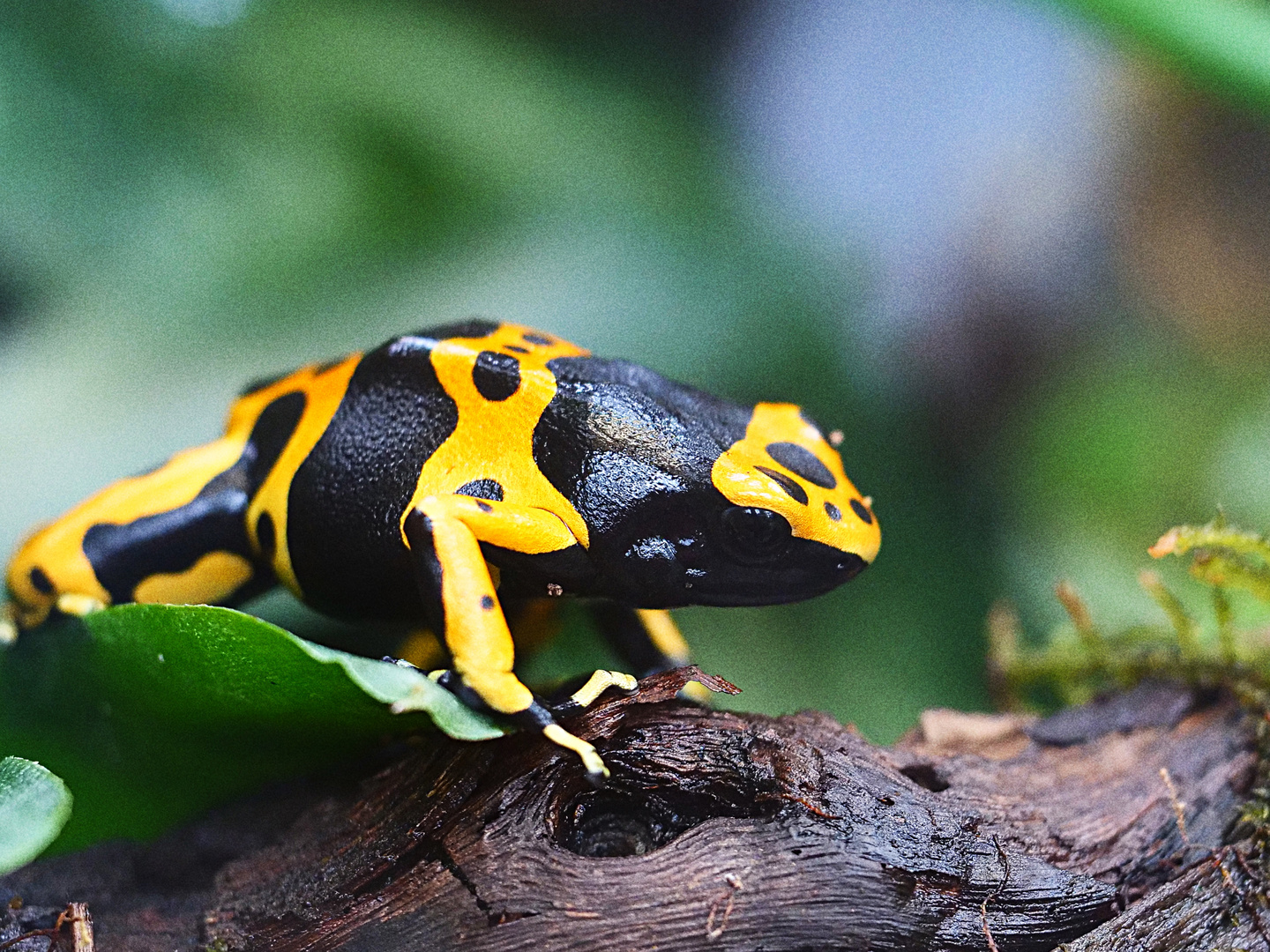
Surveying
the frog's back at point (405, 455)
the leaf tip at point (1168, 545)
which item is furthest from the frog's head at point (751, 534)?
the leaf tip at point (1168, 545)

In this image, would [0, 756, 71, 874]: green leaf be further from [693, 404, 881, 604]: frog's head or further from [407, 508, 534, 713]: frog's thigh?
[693, 404, 881, 604]: frog's head

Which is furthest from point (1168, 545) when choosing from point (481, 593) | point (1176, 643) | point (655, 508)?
point (481, 593)

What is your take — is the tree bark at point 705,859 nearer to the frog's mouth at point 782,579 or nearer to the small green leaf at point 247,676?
the small green leaf at point 247,676

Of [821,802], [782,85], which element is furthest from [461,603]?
[782,85]

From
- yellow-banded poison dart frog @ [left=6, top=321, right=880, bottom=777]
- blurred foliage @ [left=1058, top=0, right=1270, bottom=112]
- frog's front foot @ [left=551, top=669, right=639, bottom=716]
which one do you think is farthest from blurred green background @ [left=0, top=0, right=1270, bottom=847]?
frog's front foot @ [left=551, top=669, right=639, bottom=716]

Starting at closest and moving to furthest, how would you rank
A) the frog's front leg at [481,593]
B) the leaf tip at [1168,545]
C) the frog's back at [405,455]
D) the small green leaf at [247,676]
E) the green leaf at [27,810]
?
the green leaf at [27,810], the small green leaf at [247,676], the frog's front leg at [481,593], the leaf tip at [1168,545], the frog's back at [405,455]

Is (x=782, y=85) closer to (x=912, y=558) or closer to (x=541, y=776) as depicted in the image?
(x=912, y=558)

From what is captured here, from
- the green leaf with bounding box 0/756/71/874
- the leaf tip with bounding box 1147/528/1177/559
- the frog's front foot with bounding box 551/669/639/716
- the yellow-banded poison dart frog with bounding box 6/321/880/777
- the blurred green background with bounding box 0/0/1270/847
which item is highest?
the blurred green background with bounding box 0/0/1270/847
